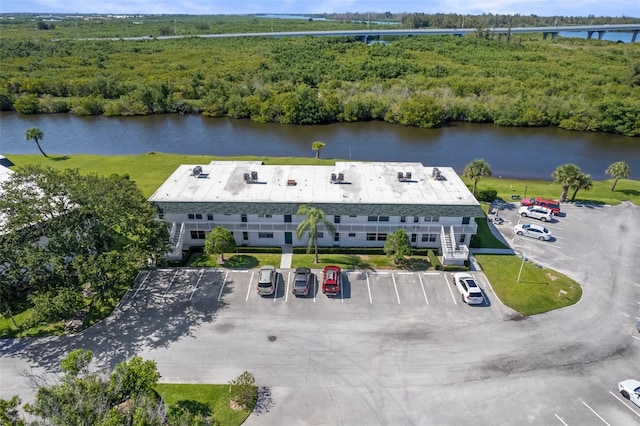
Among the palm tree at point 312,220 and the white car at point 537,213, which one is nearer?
the palm tree at point 312,220

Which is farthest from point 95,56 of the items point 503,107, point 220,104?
point 503,107

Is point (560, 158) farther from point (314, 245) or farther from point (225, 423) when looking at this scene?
point (225, 423)

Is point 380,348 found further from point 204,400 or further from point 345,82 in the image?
point 345,82

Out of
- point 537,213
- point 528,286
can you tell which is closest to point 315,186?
point 528,286

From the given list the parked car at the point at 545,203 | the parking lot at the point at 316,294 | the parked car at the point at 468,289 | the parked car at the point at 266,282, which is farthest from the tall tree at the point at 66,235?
the parked car at the point at 545,203

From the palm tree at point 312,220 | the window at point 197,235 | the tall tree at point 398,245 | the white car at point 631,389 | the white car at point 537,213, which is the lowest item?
the white car at point 631,389

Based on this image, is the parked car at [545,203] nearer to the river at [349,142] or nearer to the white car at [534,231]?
the white car at [534,231]

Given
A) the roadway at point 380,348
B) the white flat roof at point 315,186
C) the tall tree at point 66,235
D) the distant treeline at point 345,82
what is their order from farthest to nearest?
the distant treeline at point 345,82 < the white flat roof at point 315,186 < the tall tree at point 66,235 < the roadway at point 380,348
